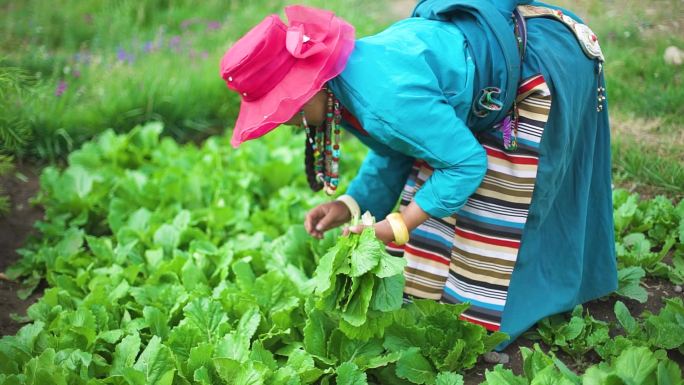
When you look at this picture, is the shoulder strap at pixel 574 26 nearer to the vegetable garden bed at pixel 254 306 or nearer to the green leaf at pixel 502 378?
the vegetable garden bed at pixel 254 306

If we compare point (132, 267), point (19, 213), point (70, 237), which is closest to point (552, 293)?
point (132, 267)

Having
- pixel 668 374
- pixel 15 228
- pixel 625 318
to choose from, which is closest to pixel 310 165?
pixel 625 318

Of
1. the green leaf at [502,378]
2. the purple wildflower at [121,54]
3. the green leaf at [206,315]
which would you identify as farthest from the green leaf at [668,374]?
the purple wildflower at [121,54]

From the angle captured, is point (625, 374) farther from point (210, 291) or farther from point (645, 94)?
point (645, 94)

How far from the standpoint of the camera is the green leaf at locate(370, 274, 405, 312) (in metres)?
1.96

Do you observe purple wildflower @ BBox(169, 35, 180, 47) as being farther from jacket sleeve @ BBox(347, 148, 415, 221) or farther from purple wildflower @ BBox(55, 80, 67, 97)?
jacket sleeve @ BBox(347, 148, 415, 221)

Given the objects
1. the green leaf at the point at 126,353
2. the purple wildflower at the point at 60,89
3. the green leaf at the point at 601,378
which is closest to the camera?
the green leaf at the point at 601,378

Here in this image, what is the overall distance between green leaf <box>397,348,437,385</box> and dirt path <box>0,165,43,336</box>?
4.75 ft

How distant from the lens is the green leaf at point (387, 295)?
196 cm

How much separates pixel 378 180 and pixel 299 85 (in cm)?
65

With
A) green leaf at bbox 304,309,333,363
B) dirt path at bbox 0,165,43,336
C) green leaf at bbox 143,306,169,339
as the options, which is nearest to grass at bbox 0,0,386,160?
dirt path at bbox 0,165,43,336

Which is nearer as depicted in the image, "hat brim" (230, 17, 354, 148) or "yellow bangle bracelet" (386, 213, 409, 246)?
"hat brim" (230, 17, 354, 148)

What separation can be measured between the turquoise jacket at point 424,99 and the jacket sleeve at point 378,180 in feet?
1.51

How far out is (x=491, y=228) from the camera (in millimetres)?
2146
